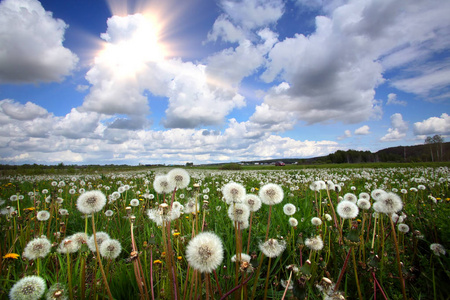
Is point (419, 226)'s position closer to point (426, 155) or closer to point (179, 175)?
point (179, 175)

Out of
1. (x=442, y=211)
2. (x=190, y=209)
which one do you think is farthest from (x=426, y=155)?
(x=190, y=209)

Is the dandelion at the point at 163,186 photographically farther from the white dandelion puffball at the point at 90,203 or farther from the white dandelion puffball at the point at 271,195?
the white dandelion puffball at the point at 271,195

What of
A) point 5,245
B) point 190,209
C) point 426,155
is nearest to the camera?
point 190,209

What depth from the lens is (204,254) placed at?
4.82ft

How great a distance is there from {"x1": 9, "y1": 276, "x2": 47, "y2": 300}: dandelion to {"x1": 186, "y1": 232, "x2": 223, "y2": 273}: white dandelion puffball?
117cm

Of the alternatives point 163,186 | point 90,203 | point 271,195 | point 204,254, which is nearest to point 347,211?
point 271,195

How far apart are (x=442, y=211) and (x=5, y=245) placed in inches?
250

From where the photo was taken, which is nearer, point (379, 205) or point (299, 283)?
point (299, 283)

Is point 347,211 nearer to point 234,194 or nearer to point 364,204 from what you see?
point 364,204

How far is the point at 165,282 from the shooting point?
2.22 m

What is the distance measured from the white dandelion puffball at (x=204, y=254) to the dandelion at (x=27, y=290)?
3.84 ft

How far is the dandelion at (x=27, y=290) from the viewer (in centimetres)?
158

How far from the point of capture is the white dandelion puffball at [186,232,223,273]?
1438mm

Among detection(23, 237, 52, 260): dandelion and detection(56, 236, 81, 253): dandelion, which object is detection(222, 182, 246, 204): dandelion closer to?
detection(56, 236, 81, 253): dandelion
